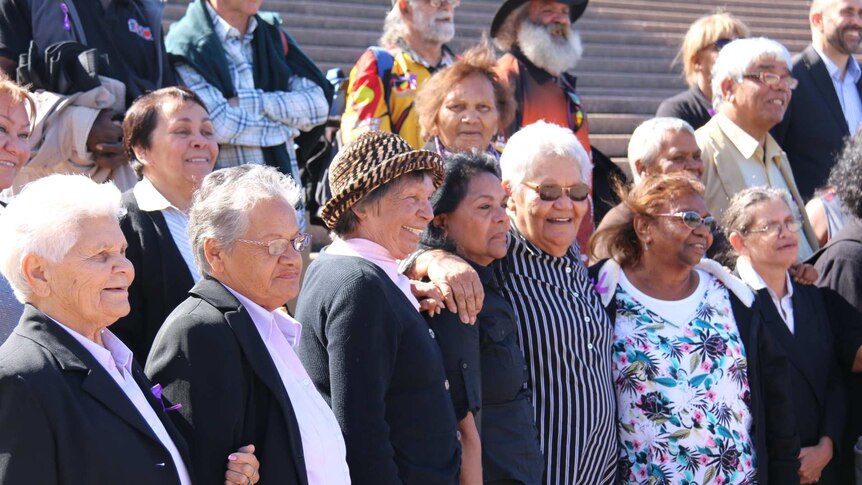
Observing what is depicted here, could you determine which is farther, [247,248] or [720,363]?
[720,363]

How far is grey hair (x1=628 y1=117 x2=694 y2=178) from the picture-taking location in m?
5.47

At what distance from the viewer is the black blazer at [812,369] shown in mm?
4980

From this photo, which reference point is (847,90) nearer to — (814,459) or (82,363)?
(814,459)

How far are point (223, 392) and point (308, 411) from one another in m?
0.28

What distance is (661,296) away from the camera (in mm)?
4598

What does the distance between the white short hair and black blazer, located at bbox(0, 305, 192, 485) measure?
2.07 metres

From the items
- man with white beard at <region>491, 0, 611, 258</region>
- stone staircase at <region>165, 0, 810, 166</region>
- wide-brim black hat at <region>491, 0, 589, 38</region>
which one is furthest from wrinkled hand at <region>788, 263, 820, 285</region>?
stone staircase at <region>165, 0, 810, 166</region>

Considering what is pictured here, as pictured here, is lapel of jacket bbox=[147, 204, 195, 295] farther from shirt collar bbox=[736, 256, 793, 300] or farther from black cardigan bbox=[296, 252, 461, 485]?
shirt collar bbox=[736, 256, 793, 300]

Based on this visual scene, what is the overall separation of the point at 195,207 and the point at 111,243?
39cm

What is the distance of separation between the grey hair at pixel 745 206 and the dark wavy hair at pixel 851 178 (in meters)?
0.49

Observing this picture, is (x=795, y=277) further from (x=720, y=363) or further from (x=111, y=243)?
(x=111, y=243)

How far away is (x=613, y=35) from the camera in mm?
12156

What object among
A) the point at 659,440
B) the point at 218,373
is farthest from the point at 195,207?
the point at 659,440

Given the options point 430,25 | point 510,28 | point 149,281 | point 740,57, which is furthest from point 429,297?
point 740,57
